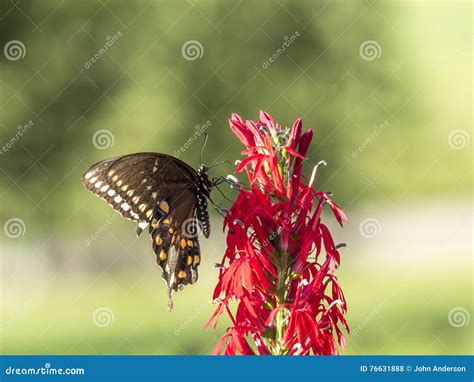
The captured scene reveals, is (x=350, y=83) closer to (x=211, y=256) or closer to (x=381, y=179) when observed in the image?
(x=381, y=179)

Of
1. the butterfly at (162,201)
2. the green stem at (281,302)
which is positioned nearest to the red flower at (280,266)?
the green stem at (281,302)

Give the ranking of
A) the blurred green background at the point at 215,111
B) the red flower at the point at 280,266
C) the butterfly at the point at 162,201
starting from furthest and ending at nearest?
the blurred green background at the point at 215,111 → the butterfly at the point at 162,201 → the red flower at the point at 280,266

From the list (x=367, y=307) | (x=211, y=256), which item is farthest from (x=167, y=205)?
(x=211, y=256)

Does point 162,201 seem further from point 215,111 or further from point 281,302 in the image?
point 215,111

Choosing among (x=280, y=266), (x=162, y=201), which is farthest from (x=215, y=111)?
(x=280, y=266)

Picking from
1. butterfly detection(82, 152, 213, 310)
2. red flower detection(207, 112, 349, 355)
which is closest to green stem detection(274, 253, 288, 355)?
red flower detection(207, 112, 349, 355)

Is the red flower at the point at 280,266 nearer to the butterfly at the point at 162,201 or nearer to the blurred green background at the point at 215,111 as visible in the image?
the butterfly at the point at 162,201
